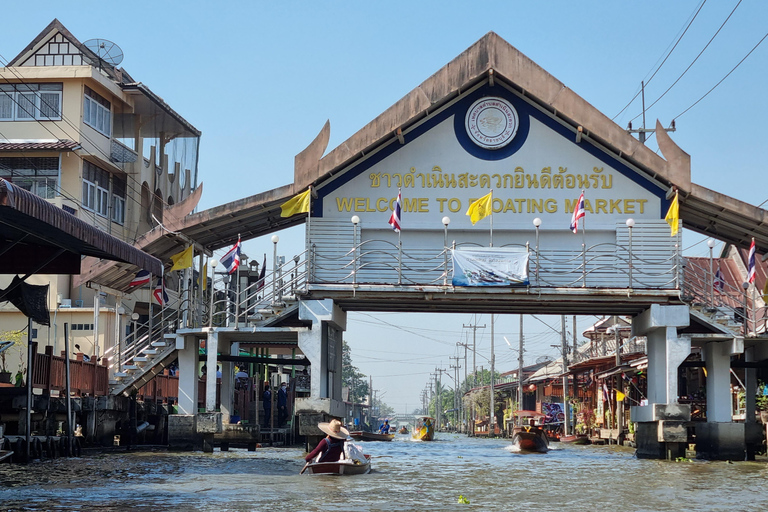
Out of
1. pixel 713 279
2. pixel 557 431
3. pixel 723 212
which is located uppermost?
pixel 723 212

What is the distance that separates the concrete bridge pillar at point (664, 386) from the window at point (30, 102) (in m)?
26.2

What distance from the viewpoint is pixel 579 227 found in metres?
30.3

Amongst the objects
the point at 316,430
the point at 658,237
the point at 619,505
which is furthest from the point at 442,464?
the point at 619,505

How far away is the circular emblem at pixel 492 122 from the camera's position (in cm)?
3062

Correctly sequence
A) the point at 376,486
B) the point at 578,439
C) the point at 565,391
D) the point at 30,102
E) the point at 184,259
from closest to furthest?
the point at 376,486, the point at 184,259, the point at 30,102, the point at 578,439, the point at 565,391

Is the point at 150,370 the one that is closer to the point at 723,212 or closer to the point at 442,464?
the point at 442,464

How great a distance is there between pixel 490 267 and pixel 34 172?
2260cm

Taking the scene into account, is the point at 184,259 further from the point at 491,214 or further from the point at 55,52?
the point at 55,52

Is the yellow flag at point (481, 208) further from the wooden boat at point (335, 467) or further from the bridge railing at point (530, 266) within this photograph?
the wooden boat at point (335, 467)

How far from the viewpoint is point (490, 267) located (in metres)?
28.8

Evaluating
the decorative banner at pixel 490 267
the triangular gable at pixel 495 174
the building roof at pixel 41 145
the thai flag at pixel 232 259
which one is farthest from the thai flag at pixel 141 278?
the building roof at pixel 41 145

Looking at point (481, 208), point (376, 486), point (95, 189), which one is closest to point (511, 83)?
point (481, 208)

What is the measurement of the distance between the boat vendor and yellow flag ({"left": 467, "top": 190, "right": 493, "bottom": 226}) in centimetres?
864

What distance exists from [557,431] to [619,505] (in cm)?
4840
